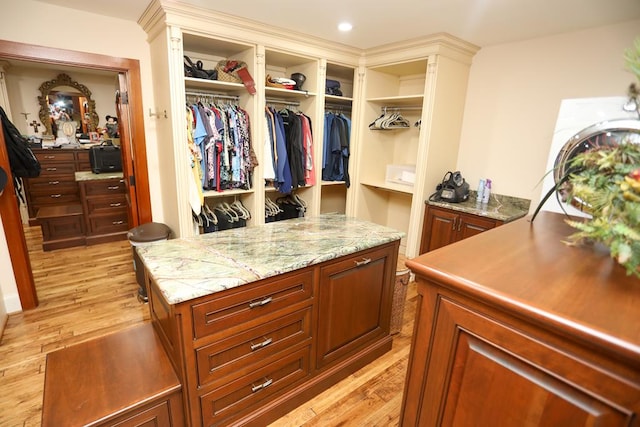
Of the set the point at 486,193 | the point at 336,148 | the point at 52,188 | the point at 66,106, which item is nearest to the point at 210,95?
the point at 336,148

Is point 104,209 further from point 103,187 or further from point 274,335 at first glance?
point 274,335

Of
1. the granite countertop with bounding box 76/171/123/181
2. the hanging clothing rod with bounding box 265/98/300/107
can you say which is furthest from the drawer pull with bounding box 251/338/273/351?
the granite countertop with bounding box 76/171/123/181

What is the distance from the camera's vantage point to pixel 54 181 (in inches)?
181

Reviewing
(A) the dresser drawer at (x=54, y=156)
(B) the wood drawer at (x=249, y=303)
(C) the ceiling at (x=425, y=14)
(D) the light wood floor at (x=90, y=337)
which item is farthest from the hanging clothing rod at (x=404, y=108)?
(A) the dresser drawer at (x=54, y=156)

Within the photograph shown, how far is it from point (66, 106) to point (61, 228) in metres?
2.29

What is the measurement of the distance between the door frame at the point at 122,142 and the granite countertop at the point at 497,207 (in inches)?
114

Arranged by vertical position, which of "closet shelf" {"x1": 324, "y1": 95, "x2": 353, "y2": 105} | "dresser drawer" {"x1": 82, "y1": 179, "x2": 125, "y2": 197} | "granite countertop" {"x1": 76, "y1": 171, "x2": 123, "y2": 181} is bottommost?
"dresser drawer" {"x1": 82, "y1": 179, "x2": 125, "y2": 197}

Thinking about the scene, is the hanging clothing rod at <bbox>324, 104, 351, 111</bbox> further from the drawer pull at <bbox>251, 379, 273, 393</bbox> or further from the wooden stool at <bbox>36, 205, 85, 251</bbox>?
the wooden stool at <bbox>36, 205, 85, 251</bbox>

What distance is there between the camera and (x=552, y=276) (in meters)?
0.82

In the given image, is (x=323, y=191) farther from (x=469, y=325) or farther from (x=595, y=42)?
(x=469, y=325)

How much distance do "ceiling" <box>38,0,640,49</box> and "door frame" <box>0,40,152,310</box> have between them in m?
0.38

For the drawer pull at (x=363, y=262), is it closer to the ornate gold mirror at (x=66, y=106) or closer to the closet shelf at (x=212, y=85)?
the closet shelf at (x=212, y=85)

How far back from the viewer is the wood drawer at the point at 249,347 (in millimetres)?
1388

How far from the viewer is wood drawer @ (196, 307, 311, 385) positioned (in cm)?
139
